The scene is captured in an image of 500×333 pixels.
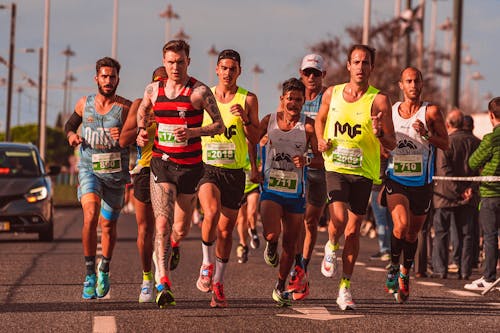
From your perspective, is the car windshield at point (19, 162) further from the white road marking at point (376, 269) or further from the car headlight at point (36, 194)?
the white road marking at point (376, 269)

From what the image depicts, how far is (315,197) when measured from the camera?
13.2m

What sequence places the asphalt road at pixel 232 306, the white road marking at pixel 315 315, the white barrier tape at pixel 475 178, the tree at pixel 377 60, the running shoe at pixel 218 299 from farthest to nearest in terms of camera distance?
the tree at pixel 377 60 < the white barrier tape at pixel 475 178 < the running shoe at pixel 218 299 < the white road marking at pixel 315 315 < the asphalt road at pixel 232 306

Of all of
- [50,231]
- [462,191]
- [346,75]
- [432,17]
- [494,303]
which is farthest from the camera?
[432,17]

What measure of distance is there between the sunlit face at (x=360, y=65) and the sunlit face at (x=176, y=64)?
160 cm

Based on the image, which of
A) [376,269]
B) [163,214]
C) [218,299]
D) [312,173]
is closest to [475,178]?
[376,269]

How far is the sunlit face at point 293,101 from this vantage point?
11820 mm

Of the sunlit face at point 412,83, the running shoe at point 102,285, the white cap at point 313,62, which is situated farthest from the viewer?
the white cap at point 313,62

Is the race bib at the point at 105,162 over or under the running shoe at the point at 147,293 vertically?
over

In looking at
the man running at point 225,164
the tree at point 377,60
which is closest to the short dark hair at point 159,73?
the man running at point 225,164

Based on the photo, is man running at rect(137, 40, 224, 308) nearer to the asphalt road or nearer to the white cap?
the asphalt road

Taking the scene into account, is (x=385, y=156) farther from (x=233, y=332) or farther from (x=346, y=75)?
(x=346, y=75)

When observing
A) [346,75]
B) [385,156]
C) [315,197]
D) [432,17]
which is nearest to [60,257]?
[315,197]

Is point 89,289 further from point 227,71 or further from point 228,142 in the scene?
point 227,71

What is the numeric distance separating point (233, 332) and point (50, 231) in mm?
14040
